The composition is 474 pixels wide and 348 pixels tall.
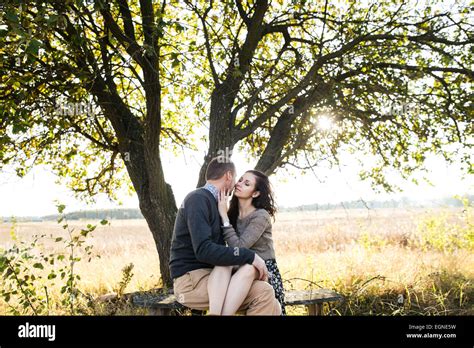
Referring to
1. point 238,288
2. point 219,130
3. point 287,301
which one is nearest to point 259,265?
point 238,288

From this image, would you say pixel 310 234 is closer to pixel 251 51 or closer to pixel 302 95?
pixel 302 95

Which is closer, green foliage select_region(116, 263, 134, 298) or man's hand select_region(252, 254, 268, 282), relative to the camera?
man's hand select_region(252, 254, 268, 282)

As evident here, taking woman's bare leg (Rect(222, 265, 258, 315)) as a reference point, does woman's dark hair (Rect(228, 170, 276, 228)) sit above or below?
above

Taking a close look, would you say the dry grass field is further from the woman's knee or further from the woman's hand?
the woman's knee

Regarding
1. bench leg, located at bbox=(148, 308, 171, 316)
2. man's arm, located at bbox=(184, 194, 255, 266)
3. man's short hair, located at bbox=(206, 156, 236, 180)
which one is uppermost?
man's short hair, located at bbox=(206, 156, 236, 180)

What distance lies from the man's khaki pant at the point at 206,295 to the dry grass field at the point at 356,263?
1697 mm

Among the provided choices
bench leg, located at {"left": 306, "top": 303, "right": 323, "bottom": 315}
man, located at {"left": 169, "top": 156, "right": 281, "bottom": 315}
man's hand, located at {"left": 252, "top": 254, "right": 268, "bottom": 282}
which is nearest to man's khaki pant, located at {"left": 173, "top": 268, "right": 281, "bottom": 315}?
man, located at {"left": 169, "top": 156, "right": 281, "bottom": 315}

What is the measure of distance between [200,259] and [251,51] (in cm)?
391

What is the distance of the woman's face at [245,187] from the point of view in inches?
209

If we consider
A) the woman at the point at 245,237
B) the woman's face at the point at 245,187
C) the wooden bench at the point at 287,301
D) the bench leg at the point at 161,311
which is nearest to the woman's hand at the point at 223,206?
the woman at the point at 245,237

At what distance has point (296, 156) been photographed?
27.6ft

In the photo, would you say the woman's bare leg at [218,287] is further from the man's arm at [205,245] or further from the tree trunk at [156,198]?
the tree trunk at [156,198]

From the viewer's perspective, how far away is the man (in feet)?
14.4
